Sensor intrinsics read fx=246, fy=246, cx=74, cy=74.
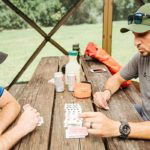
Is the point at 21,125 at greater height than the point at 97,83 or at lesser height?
greater

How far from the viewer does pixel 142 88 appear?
237 centimetres

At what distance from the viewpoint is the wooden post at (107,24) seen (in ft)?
14.1

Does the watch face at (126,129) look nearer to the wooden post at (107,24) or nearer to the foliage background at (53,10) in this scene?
the wooden post at (107,24)

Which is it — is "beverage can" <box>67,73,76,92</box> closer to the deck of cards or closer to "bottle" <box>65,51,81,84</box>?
"bottle" <box>65,51,81,84</box>

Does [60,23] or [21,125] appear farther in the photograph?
[60,23]

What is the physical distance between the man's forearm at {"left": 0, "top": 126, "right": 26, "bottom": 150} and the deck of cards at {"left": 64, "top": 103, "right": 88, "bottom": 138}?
0.31 metres

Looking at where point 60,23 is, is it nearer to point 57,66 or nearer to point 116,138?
point 57,66

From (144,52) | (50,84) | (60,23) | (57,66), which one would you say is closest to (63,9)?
(60,23)

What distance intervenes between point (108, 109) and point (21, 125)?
748 millimetres

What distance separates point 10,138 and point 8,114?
32cm

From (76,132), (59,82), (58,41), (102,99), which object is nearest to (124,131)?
(76,132)

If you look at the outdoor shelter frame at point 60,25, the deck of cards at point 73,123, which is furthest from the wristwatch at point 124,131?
the outdoor shelter frame at point 60,25

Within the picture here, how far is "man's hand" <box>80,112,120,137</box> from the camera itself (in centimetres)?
160

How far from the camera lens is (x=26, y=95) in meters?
2.41
